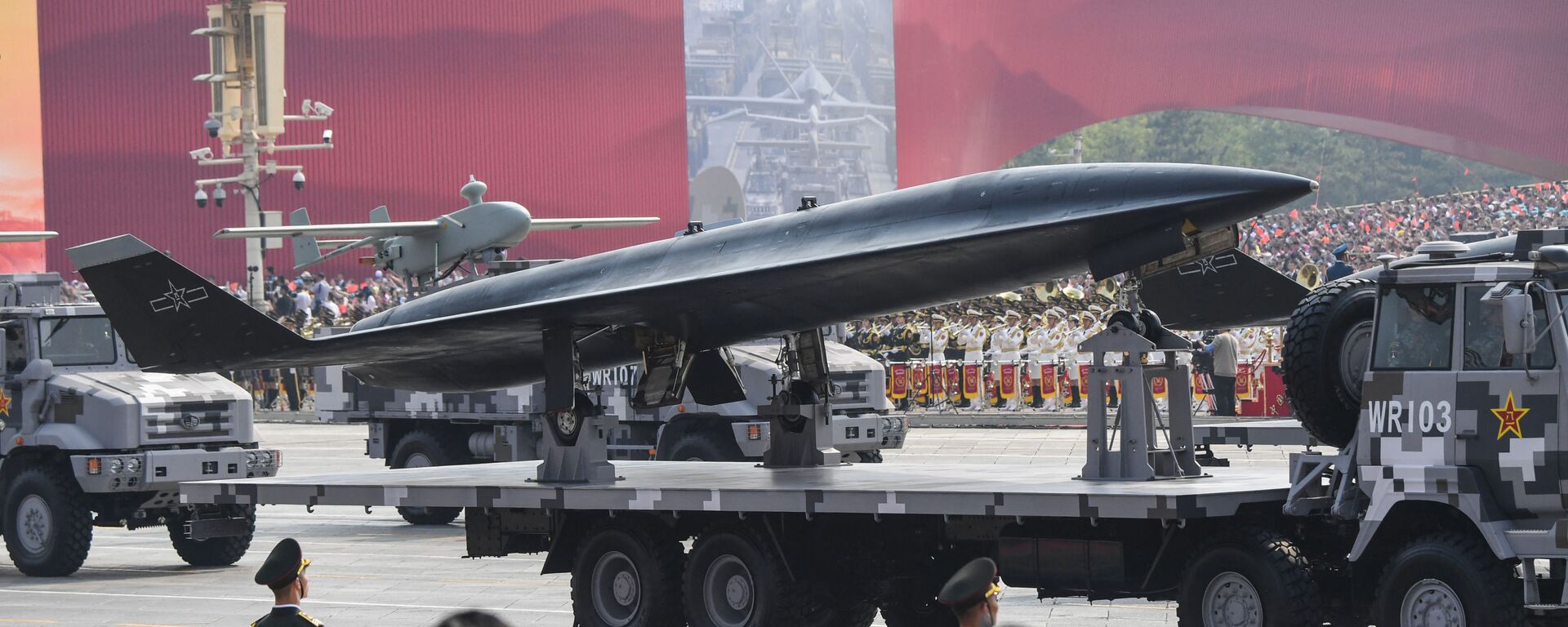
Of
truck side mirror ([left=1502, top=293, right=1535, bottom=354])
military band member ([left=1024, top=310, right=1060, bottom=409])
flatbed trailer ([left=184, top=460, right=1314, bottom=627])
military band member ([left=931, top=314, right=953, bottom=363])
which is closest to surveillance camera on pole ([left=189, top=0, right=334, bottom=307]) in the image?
military band member ([left=931, top=314, right=953, bottom=363])

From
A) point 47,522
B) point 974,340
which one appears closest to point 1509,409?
point 47,522

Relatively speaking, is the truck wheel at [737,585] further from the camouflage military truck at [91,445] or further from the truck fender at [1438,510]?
the camouflage military truck at [91,445]

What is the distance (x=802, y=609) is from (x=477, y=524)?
2392mm

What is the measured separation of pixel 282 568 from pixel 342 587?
8.57m

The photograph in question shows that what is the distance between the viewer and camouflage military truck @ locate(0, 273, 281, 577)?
15523 mm

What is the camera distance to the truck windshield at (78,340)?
53.5 feet

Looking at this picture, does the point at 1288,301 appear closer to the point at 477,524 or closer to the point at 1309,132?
the point at 477,524

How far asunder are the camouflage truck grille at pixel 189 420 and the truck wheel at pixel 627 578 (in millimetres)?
5815

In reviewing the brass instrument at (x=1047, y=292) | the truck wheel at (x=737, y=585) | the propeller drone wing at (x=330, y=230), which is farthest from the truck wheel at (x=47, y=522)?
the brass instrument at (x=1047, y=292)

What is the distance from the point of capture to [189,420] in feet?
52.1

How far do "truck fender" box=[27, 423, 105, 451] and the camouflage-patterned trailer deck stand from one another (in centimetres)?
376

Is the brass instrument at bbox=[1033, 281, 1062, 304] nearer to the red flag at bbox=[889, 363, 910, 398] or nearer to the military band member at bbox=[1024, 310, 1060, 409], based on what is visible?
the military band member at bbox=[1024, 310, 1060, 409]

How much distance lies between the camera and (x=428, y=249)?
24.3m

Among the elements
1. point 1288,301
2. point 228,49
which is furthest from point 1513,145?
point 1288,301
